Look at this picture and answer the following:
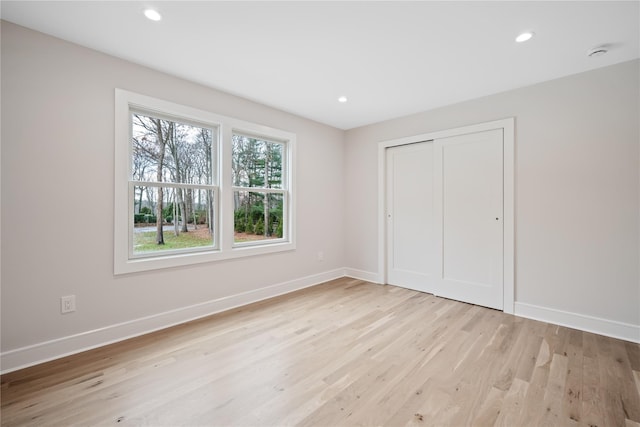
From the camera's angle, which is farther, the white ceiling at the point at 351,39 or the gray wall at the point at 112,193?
the gray wall at the point at 112,193

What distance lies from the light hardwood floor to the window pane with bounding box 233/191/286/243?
1084 millimetres

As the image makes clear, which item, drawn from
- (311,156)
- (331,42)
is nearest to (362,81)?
(331,42)

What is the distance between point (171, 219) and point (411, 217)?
10.0 feet

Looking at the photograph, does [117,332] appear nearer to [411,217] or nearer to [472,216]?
[411,217]

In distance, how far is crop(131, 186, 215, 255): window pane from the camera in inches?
106

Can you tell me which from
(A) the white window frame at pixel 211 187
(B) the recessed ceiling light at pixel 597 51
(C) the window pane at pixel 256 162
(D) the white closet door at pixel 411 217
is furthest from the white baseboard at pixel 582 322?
(C) the window pane at pixel 256 162

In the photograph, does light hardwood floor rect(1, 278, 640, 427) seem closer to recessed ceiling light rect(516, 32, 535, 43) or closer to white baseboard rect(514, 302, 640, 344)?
white baseboard rect(514, 302, 640, 344)

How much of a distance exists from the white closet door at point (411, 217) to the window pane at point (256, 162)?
5.48 ft

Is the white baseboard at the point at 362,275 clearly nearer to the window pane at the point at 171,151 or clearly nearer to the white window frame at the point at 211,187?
the white window frame at the point at 211,187

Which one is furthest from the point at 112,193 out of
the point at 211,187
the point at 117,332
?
the point at 117,332

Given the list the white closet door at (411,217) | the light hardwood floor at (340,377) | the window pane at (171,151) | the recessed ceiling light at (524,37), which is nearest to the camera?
the light hardwood floor at (340,377)

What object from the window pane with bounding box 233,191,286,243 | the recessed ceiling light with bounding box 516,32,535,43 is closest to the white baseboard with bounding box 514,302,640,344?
the recessed ceiling light with bounding box 516,32,535,43

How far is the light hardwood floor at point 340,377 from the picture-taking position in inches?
62.4

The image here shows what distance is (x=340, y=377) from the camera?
1.94 metres
